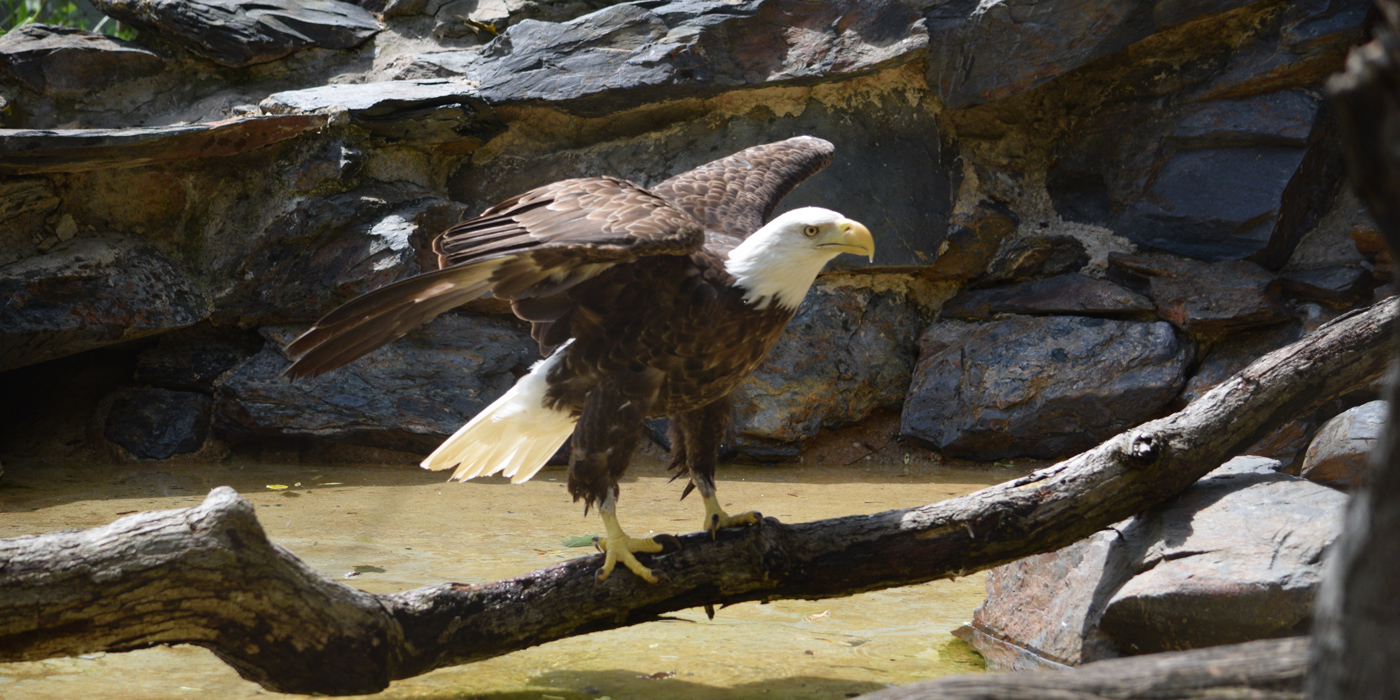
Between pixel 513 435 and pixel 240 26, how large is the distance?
12.6 ft

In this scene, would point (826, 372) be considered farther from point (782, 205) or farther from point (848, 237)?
point (848, 237)

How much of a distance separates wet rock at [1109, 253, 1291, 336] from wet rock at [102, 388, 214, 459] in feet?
15.7

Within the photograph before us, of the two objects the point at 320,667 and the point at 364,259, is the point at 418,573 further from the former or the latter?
the point at 364,259

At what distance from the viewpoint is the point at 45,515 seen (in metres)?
3.64

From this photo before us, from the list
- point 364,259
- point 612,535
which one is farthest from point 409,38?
point 612,535

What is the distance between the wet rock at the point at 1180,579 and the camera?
6.97 ft

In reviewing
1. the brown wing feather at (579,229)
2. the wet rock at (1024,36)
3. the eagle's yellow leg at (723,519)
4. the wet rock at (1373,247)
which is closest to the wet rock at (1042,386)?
the wet rock at (1373,247)

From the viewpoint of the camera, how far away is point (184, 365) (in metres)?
4.97

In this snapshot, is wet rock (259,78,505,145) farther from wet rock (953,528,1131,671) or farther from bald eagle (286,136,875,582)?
wet rock (953,528,1131,671)

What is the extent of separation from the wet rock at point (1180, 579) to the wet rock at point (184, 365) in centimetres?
405

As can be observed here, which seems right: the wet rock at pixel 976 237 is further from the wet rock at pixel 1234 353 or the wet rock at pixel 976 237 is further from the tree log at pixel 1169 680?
the tree log at pixel 1169 680

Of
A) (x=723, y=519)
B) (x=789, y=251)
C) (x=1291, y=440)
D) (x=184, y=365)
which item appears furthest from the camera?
(x=184, y=365)

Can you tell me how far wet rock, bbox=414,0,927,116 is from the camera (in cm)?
500

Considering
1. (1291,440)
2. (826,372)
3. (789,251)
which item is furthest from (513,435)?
(1291,440)
